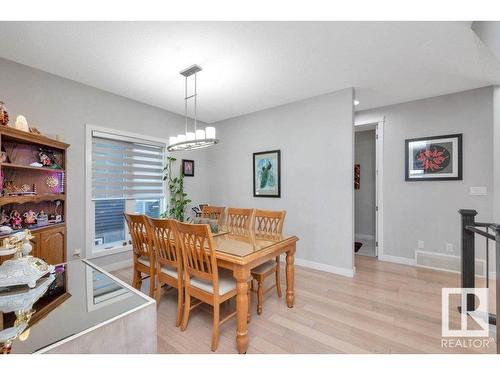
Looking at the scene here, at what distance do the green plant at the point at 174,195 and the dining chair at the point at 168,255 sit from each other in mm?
1828

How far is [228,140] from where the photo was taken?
4.46 m

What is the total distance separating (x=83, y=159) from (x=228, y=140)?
2.40 meters

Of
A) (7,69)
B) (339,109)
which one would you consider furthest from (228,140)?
(7,69)

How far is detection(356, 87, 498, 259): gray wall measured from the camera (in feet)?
9.75

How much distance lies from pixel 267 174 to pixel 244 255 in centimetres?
234

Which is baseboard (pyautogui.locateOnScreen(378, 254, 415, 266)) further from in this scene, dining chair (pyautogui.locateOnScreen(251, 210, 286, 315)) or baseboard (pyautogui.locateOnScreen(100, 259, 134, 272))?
baseboard (pyautogui.locateOnScreen(100, 259, 134, 272))

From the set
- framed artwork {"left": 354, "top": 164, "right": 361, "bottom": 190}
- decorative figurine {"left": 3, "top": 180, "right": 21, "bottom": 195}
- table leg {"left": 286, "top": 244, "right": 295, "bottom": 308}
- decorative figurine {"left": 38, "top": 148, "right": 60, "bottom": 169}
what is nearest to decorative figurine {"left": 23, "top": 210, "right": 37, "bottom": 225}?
decorative figurine {"left": 3, "top": 180, "right": 21, "bottom": 195}

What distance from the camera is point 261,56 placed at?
7.45 feet

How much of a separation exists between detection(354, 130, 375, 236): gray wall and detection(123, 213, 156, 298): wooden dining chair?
468 centimetres

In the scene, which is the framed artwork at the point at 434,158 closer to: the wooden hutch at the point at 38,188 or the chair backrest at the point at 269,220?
the chair backrest at the point at 269,220

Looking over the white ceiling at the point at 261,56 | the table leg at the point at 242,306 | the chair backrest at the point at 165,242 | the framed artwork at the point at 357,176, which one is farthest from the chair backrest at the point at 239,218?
the framed artwork at the point at 357,176
